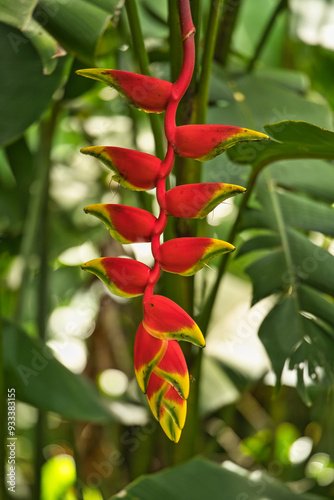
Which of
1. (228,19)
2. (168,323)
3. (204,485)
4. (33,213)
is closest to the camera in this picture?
(168,323)

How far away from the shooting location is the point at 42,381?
1.67 feet

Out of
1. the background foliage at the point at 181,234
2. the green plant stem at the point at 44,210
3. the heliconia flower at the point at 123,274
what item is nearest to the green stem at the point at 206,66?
the background foliage at the point at 181,234

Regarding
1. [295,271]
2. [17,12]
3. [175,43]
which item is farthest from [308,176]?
[17,12]

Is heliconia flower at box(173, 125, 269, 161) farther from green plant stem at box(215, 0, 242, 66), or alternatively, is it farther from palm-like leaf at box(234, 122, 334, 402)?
green plant stem at box(215, 0, 242, 66)

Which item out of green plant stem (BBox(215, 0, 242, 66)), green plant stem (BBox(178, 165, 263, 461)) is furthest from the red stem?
green plant stem (BBox(215, 0, 242, 66))

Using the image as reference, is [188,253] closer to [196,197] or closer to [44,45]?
[196,197]

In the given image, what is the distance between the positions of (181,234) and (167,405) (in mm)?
227

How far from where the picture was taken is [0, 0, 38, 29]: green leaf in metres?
0.36

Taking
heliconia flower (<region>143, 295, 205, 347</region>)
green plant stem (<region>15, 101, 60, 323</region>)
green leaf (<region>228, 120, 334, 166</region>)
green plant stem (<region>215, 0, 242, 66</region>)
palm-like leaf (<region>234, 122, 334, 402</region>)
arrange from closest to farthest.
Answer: heliconia flower (<region>143, 295, 205, 347</region>)
green leaf (<region>228, 120, 334, 166</region>)
palm-like leaf (<region>234, 122, 334, 402</region>)
green plant stem (<region>215, 0, 242, 66</region>)
green plant stem (<region>15, 101, 60, 323</region>)

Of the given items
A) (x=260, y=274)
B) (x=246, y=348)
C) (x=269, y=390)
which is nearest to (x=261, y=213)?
(x=260, y=274)

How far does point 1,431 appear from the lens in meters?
0.47

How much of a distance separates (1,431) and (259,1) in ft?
2.65

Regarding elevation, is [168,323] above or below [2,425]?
above

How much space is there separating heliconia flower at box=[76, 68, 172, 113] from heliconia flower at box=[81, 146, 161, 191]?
24 mm
